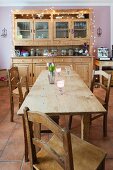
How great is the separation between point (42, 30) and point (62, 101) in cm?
456

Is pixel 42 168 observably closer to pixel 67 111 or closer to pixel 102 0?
pixel 67 111

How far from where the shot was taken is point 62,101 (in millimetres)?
2076

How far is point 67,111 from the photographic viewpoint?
181cm

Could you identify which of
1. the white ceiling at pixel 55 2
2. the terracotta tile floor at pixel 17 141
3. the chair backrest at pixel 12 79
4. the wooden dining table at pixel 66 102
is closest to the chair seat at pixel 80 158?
the wooden dining table at pixel 66 102

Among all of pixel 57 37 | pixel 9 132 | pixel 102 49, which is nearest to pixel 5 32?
pixel 57 37

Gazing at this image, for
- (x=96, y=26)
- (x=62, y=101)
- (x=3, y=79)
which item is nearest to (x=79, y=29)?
(x=96, y=26)

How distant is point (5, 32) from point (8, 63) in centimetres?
85

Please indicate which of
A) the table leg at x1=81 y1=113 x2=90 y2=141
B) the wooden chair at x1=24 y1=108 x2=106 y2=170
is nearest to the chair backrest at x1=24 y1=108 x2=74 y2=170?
the wooden chair at x1=24 y1=108 x2=106 y2=170

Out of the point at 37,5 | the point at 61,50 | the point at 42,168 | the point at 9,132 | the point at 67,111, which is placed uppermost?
the point at 37,5

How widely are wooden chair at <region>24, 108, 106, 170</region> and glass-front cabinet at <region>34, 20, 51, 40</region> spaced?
4.93m

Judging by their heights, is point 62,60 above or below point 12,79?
above

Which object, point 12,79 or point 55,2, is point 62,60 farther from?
point 12,79

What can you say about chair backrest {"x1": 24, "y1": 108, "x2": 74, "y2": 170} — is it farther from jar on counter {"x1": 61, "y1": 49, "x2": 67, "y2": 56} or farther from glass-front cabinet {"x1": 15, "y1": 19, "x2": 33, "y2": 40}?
jar on counter {"x1": 61, "y1": 49, "x2": 67, "y2": 56}

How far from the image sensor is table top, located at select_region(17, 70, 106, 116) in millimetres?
1827
